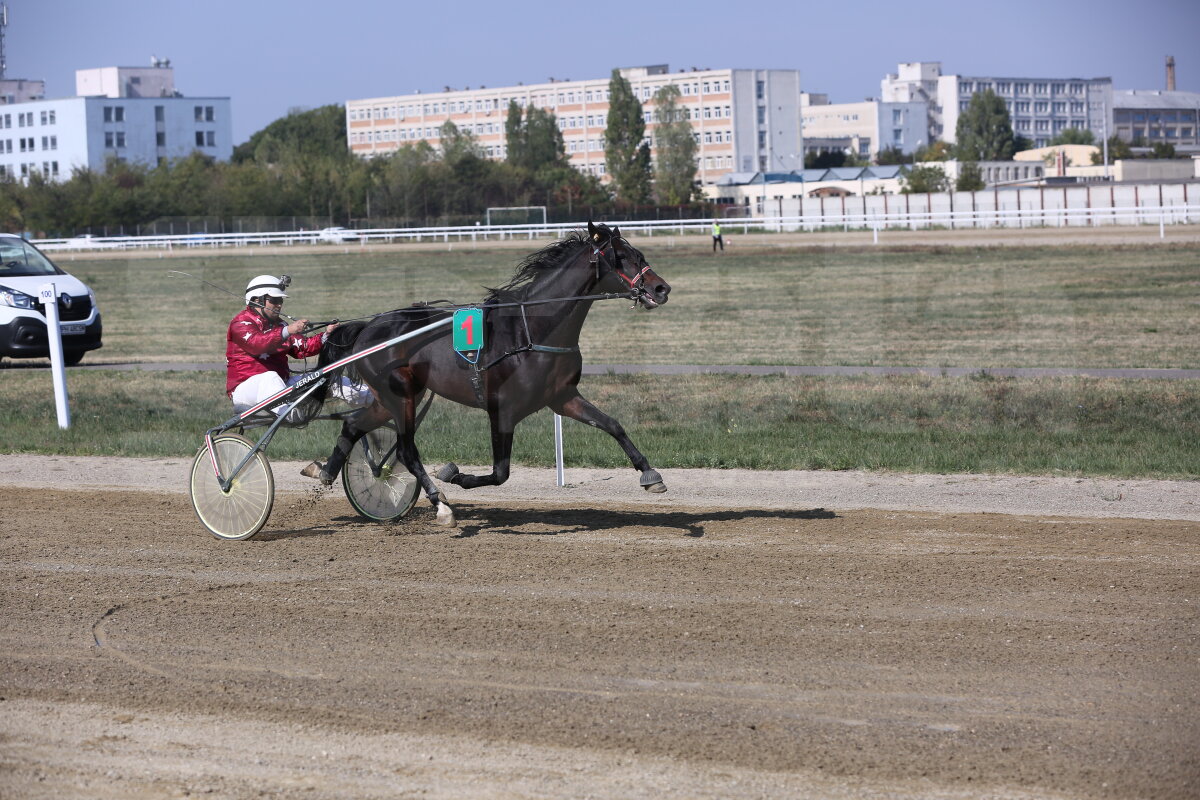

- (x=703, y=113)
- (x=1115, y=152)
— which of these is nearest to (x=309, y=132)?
(x=703, y=113)

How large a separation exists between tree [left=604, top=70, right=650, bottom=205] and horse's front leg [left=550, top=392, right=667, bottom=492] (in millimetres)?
81633

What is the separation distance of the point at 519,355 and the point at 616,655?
2977 millimetres

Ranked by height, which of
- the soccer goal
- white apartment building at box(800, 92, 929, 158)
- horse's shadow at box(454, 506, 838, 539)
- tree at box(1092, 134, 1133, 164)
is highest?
white apartment building at box(800, 92, 929, 158)

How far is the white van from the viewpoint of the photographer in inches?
741

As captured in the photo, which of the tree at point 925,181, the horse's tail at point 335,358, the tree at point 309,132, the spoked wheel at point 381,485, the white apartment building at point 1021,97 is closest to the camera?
the horse's tail at point 335,358

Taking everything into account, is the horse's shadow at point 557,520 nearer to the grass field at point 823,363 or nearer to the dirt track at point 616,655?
the dirt track at point 616,655

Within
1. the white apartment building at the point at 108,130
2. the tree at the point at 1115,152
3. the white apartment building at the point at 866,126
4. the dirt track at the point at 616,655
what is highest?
the white apartment building at the point at 866,126

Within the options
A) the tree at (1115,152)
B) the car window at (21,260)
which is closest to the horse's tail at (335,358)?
the car window at (21,260)

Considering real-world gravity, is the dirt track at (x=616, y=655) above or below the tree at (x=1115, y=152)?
below

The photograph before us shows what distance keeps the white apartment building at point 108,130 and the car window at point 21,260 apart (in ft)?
297

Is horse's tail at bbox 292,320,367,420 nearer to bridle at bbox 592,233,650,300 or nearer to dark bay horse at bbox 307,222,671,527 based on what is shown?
dark bay horse at bbox 307,222,671,527

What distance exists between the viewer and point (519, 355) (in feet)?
28.3

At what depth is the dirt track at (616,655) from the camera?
15.9 feet

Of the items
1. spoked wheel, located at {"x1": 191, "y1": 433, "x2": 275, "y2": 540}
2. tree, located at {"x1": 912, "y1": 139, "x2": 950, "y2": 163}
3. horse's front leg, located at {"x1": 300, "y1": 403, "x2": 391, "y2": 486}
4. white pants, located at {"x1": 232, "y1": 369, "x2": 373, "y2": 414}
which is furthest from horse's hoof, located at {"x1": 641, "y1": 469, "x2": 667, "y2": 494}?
tree, located at {"x1": 912, "y1": 139, "x2": 950, "y2": 163}
